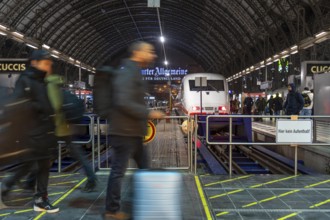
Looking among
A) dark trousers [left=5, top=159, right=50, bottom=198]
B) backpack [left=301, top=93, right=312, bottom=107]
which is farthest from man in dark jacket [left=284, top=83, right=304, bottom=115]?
dark trousers [left=5, top=159, right=50, bottom=198]

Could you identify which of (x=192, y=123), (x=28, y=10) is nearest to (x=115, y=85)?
(x=192, y=123)

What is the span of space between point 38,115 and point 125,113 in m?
0.95

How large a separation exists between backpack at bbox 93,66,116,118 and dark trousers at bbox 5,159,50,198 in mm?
960

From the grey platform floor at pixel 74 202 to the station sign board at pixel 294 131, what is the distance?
2067mm

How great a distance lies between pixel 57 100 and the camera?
4816 mm

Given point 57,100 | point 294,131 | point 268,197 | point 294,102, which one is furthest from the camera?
point 294,102

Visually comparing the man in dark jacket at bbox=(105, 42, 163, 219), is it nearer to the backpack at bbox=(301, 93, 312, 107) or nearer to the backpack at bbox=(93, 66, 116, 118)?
the backpack at bbox=(93, 66, 116, 118)

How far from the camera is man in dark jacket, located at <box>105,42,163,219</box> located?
415 centimetres

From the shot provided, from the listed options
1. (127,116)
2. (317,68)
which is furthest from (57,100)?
(317,68)

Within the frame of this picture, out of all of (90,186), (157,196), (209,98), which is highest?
(209,98)

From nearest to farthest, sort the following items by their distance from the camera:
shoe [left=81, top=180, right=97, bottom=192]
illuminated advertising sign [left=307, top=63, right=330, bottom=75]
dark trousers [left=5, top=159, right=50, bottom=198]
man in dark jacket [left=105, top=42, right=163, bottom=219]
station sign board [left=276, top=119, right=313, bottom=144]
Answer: man in dark jacket [left=105, top=42, right=163, bottom=219] → dark trousers [left=5, top=159, right=50, bottom=198] → shoe [left=81, top=180, right=97, bottom=192] → station sign board [left=276, top=119, right=313, bottom=144] → illuminated advertising sign [left=307, top=63, right=330, bottom=75]

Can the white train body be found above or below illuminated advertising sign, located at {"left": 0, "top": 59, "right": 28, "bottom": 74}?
below

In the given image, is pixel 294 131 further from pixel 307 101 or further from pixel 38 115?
pixel 307 101

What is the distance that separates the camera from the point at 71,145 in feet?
18.2
